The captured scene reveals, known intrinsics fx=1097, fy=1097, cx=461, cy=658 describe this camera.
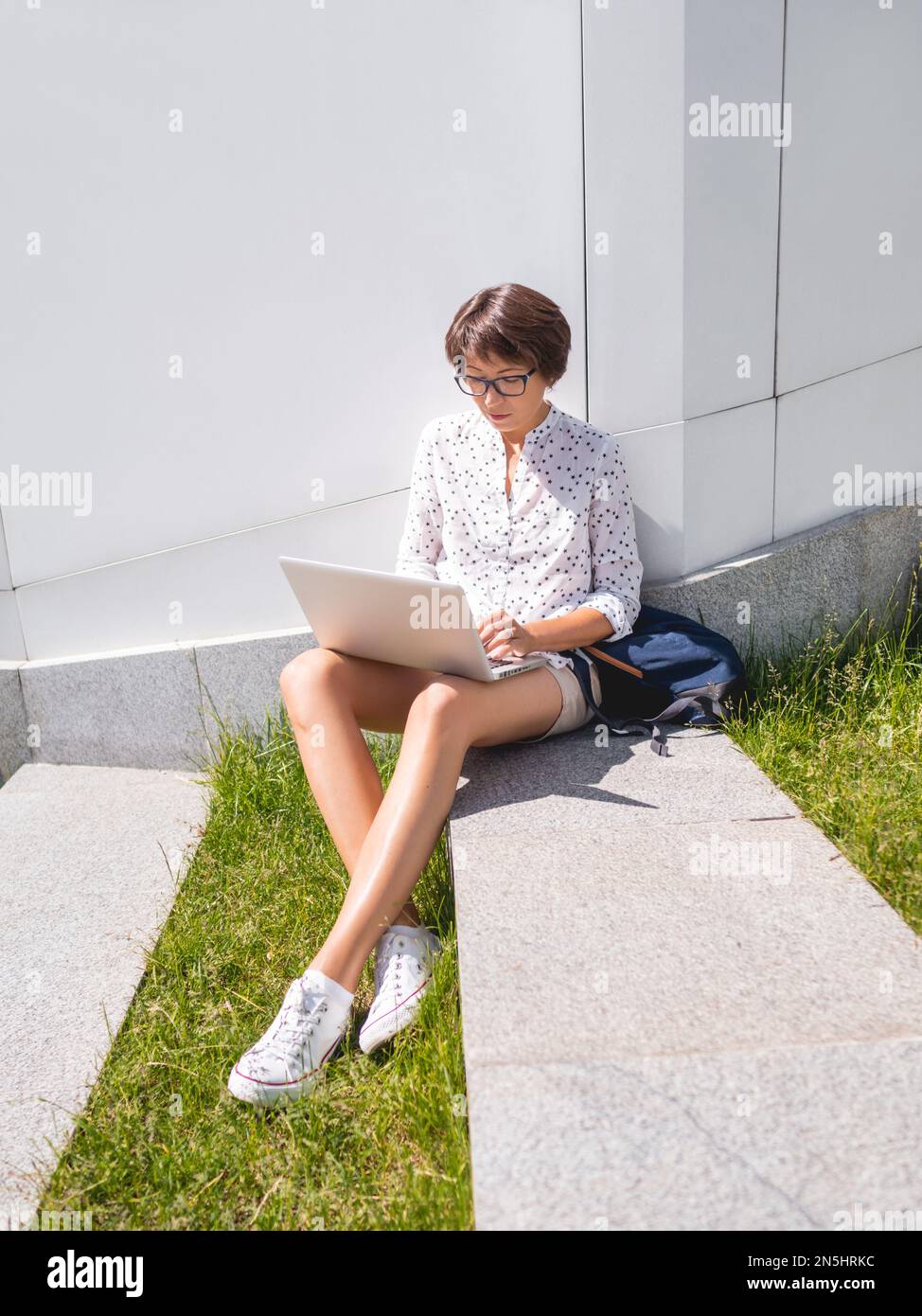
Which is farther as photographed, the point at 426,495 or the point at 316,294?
the point at 316,294

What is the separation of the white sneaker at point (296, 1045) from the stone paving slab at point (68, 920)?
1.30ft

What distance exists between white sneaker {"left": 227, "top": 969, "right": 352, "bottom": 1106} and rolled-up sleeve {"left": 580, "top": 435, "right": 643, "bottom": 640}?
1431mm

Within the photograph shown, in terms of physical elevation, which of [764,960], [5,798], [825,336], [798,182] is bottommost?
[5,798]

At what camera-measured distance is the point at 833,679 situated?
Answer: 3.50m

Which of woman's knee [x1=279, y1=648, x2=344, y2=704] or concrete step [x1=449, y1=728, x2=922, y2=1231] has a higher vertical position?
woman's knee [x1=279, y1=648, x2=344, y2=704]

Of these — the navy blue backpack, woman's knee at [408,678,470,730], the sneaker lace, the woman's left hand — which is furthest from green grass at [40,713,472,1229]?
the navy blue backpack

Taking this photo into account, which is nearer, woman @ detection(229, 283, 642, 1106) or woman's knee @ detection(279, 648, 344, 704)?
woman @ detection(229, 283, 642, 1106)

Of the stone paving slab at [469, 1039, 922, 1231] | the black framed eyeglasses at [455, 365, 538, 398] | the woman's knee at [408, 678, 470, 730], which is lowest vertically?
the stone paving slab at [469, 1039, 922, 1231]

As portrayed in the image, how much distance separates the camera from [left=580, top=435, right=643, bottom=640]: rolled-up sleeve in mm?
3266

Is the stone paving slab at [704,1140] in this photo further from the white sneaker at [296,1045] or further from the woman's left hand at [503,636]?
the woman's left hand at [503,636]

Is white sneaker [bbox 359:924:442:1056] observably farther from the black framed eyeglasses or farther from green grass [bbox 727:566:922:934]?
the black framed eyeglasses
